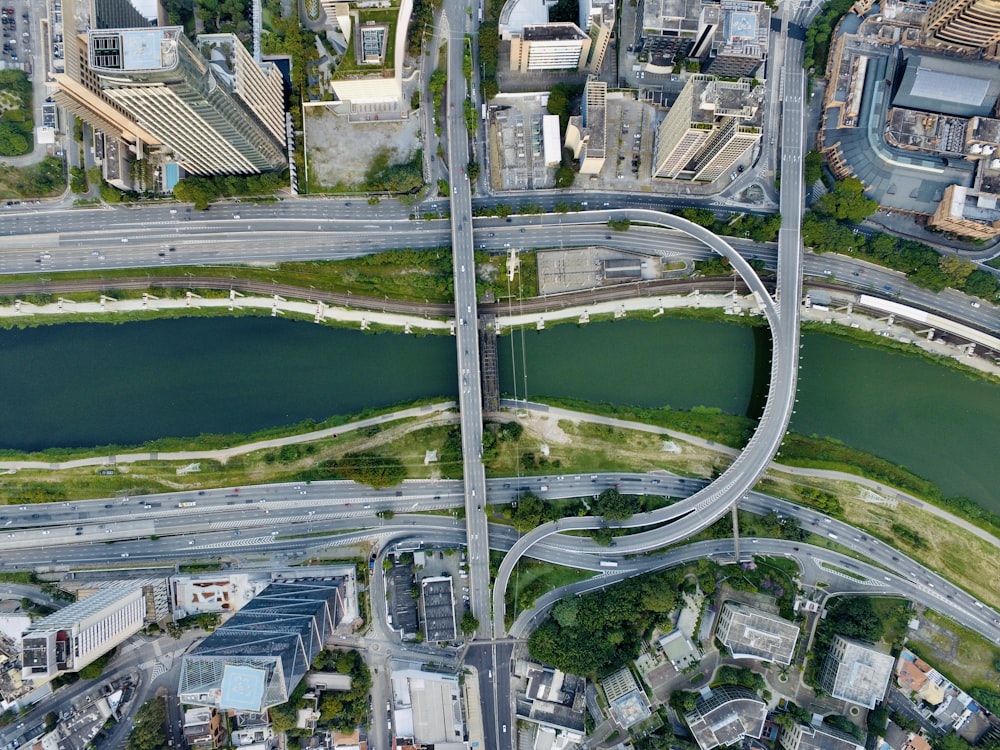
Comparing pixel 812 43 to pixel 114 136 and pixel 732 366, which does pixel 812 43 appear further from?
pixel 114 136

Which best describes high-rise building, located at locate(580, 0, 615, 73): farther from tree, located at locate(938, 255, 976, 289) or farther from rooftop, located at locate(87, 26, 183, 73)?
tree, located at locate(938, 255, 976, 289)

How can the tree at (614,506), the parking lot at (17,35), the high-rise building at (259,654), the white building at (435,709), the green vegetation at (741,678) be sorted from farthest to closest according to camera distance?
the parking lot at (17,35) → the tree at (614,506) → the green vegetation at (741,678) → the white building at (435,709) → the high-rise building at (259,654)

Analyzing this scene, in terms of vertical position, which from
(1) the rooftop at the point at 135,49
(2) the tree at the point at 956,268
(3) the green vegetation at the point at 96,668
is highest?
(1) the rooftop at the point at 135,49

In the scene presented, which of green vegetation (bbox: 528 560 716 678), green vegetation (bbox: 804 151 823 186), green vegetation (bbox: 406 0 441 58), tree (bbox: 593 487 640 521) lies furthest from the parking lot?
green vegetation (bbox: 804 151 823 186)

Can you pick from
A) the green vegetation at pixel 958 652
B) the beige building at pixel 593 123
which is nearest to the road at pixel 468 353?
the beige building at pixel 593 123

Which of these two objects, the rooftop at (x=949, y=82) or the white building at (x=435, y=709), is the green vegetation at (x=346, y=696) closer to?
the white building at (x=435, y=709)

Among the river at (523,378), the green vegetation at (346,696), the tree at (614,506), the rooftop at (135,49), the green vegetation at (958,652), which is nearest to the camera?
the rooftop at (135,49)

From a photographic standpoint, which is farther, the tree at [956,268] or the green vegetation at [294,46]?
the green vegetation at [294,46]

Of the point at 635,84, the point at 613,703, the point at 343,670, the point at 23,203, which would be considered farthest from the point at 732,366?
the point at 23,203
